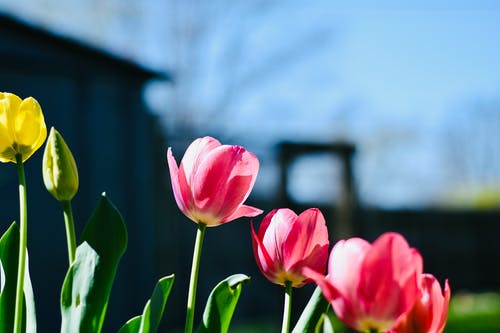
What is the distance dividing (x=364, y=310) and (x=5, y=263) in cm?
25

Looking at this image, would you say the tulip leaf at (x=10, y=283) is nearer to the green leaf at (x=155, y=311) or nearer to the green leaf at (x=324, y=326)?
the green leaf at (x=155, y=311)

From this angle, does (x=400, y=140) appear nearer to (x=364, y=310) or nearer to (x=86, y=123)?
(x=86, y=123)

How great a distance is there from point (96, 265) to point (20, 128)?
0.10 metres

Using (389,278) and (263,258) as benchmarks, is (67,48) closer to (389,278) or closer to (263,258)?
(263,258)

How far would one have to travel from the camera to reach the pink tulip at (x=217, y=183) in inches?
17.8

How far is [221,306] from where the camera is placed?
18.2 inches

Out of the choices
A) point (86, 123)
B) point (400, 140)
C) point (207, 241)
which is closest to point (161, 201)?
point (207, 241)

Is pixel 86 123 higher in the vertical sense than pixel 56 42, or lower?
lower

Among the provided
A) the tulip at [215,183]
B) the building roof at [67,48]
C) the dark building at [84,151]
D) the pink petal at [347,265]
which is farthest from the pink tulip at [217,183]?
the building roof at [67,48]

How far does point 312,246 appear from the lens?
436 millimetres

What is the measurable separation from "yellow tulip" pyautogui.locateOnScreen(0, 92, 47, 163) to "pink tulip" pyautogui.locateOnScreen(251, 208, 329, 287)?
0.50 feet

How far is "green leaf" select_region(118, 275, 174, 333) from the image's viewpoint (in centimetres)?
41

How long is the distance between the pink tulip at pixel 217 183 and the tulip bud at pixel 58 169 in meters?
0.06

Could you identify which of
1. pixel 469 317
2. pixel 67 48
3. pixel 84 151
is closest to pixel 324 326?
pixel 84 151
